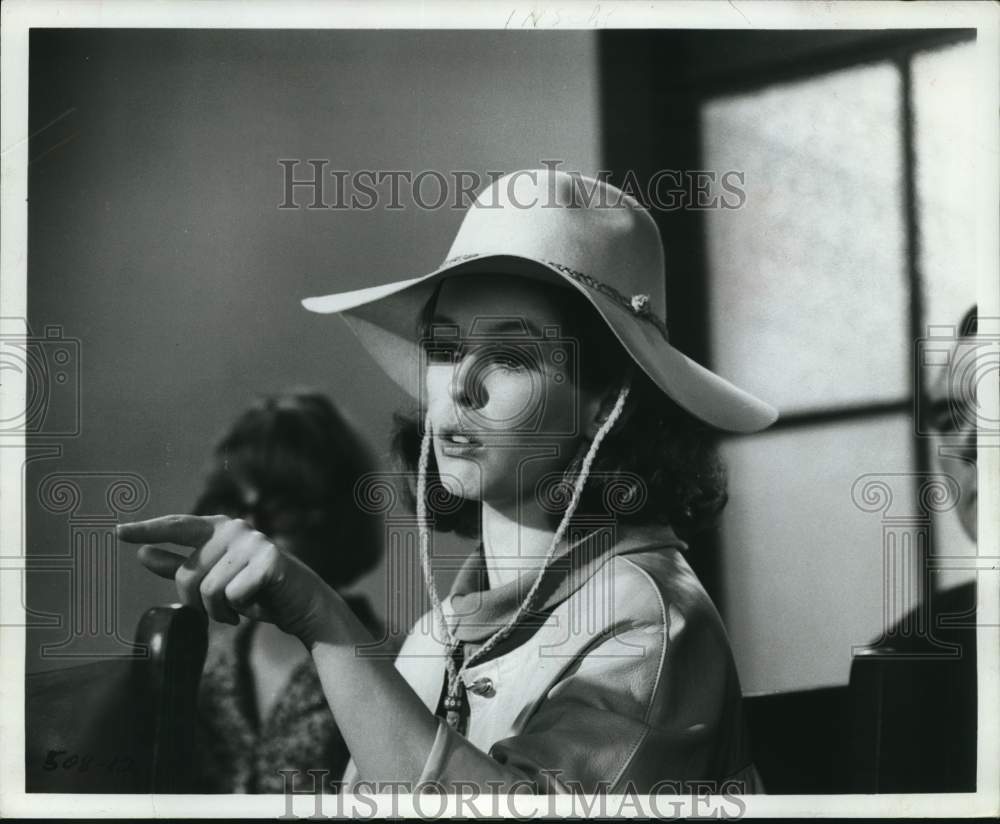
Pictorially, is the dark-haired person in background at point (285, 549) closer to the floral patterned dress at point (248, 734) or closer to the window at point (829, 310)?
the floral patterned dress at point (248, 734)

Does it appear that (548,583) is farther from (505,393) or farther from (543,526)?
(505,393)

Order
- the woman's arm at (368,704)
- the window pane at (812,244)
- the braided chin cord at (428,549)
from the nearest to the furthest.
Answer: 1. the woman's arm at (368,704)
2. the braided chin cord at (428,549)
3. the window pane at (812,244)

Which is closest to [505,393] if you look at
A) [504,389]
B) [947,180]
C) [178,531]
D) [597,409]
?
[504,389]

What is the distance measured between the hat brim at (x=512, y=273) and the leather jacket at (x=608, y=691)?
0.66ft

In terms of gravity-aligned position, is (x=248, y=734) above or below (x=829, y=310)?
below

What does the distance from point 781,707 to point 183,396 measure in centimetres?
98

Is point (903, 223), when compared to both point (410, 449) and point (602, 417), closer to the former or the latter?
point (602, 417)

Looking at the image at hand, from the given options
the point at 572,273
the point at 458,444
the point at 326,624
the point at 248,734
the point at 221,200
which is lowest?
the point at 248,734

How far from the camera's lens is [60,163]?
1.87m

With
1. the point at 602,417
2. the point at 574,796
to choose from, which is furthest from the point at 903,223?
the point at 574,796

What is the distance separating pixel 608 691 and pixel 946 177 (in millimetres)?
938

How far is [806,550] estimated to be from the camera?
1.83 metres

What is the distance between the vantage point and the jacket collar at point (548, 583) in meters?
1.74

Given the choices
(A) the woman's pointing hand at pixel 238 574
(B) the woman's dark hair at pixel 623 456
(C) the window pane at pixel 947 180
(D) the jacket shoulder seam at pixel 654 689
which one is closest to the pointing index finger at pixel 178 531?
(A) the woman's pointing hand at pixel 238 574
